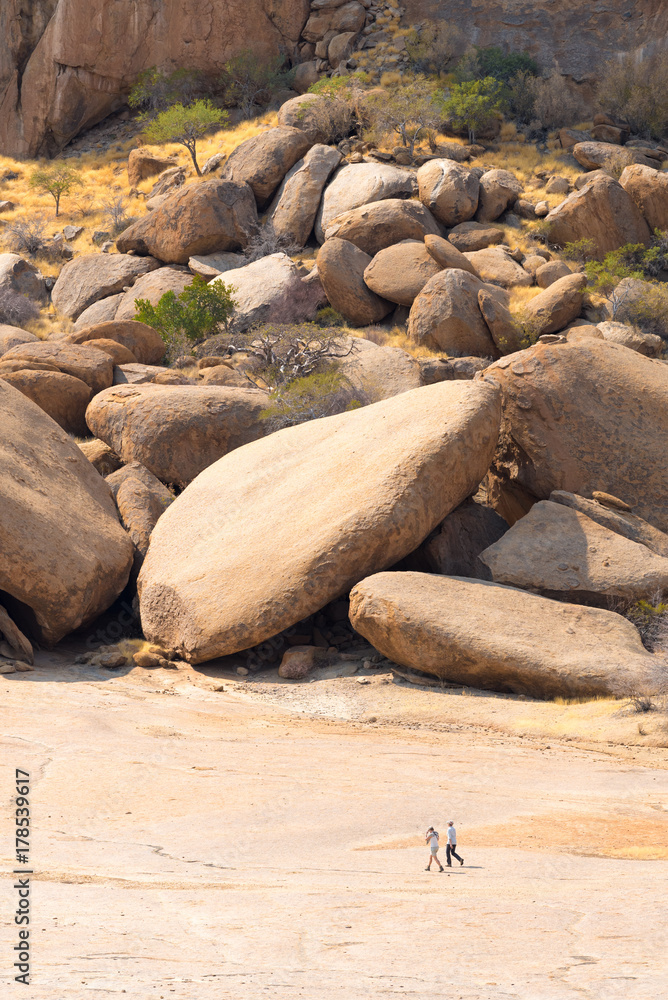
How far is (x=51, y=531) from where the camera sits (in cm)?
1132

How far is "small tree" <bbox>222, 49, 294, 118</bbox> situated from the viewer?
3678 cm

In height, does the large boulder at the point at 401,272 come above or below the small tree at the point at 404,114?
below

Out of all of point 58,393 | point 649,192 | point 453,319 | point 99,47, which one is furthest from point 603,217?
point 99,47

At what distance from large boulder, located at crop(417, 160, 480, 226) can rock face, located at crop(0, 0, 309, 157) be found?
1530 cm

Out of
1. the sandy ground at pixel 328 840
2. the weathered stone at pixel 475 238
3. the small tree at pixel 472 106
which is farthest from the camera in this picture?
the small tree at pixel 472 106

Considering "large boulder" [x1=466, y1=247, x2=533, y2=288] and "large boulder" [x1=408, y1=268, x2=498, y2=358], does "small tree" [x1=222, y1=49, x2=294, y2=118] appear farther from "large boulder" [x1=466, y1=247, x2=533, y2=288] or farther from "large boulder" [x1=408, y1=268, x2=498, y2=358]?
"large boulder" [x1=408, y1=268, x2=498, y2=358]

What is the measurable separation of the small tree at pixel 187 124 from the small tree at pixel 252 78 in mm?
2626

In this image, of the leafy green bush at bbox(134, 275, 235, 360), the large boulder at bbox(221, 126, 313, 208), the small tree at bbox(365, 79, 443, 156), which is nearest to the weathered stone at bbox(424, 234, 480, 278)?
the leafy green bush at bbox(134, 275, 235, 360)

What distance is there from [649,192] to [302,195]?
9.88m

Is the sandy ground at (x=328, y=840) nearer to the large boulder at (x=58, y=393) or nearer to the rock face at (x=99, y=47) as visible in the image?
the large boulder at (x=58, y=393)

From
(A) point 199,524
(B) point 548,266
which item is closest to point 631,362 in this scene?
(A) point 199,524

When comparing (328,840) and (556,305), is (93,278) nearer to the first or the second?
(556,305)

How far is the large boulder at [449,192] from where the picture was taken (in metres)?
25.8

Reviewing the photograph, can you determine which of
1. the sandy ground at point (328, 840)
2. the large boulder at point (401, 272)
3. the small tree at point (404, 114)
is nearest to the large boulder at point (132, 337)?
the large boulder at point (401, 272)
